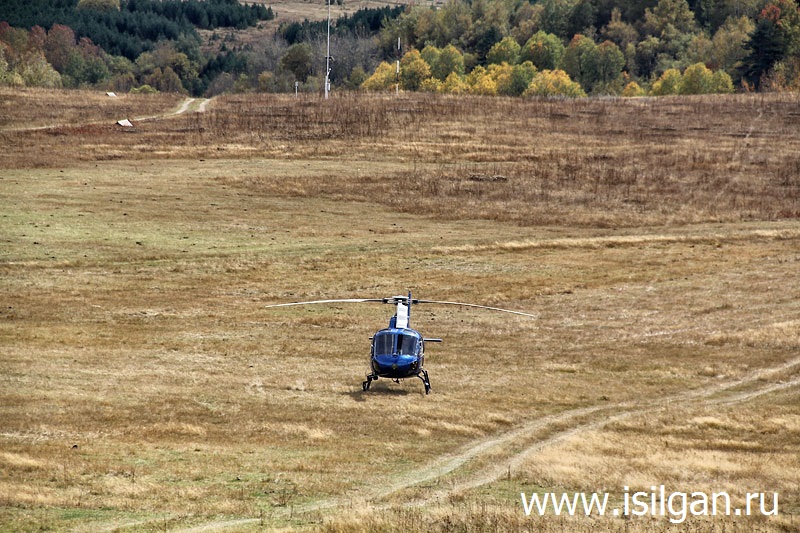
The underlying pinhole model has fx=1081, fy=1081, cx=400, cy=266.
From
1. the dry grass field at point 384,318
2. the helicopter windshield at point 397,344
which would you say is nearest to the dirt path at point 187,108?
the dry grass field at point 384,318

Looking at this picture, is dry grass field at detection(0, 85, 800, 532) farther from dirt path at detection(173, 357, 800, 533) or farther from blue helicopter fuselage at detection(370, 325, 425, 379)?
blue helicopter fuselage at detection(370, 325, 425, 379)

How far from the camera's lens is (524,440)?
3416 cm

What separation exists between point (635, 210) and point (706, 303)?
27.1m

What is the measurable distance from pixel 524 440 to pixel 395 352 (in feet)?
16.7

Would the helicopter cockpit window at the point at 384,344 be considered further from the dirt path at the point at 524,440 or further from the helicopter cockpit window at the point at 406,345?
the dirt path at the point at 524,440

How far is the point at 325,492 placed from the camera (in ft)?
90.0

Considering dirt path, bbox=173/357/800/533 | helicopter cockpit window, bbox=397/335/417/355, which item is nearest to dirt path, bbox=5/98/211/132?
helicopter cockpit window, bbox=397/335/417/355

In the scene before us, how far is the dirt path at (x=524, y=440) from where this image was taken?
26938 millimetres

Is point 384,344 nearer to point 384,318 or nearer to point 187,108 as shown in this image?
point 384,318

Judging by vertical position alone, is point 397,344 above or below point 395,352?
above

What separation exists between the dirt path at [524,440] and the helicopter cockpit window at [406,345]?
3811 millimetres

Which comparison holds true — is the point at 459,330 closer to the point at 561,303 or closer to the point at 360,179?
the point at 561,303

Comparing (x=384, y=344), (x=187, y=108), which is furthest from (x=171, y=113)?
(x=384, y=344)

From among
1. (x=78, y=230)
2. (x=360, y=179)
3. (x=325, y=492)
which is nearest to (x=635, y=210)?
(x=360, y=179)
